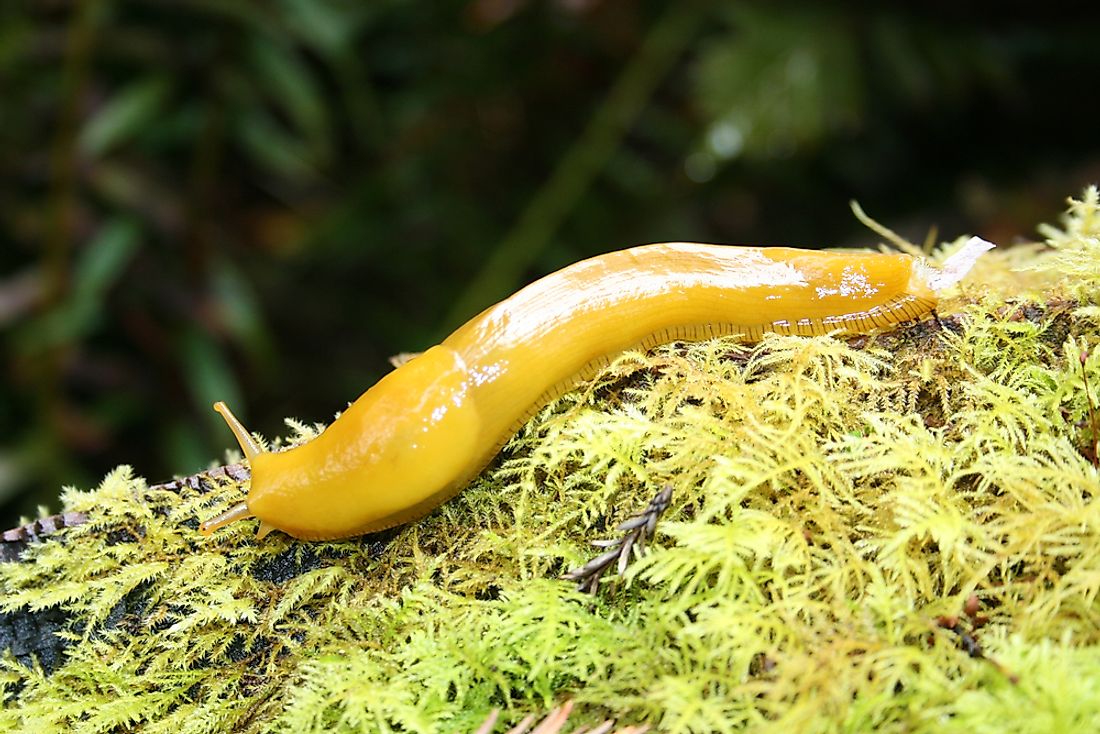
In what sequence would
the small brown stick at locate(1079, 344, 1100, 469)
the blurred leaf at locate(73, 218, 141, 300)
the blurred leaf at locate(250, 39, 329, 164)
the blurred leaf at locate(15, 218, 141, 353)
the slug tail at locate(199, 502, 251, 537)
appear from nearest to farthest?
the small brown stick at locate(1079, 344, 1100, 469), the slug tail at locate(199, 502, 251, 537), the blurred leaf at locate(15, 218, 141, 353), the blurred leaf at locate(73, 218, 141, 300), the blurred leaf at locate(250, 39, 329, 164)

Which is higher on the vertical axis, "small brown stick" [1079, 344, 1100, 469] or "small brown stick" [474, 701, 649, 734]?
"small brown stick" [474, 701, 649, 734]

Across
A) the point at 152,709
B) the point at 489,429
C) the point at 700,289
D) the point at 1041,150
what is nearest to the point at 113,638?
the point at 152,709

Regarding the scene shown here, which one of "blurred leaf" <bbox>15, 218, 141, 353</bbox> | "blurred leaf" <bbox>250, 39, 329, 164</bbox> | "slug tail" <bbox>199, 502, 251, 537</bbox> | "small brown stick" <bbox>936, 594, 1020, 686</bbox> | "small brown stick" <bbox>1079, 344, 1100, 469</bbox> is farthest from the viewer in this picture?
"blurred leaf" <bbox>250, 39, 329, 164</bbox>

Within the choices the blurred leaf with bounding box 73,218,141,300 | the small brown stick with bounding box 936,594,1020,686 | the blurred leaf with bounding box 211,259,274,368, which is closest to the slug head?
the small brown stick with bounding box 936,594,1020,686

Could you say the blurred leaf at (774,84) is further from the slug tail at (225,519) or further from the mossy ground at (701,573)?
the slug tail at (225,519)

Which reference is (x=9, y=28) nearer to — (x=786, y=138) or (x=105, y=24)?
(x=105, y=24)

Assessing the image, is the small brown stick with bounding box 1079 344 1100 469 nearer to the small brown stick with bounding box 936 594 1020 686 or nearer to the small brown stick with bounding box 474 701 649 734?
the small brown stick with bounding box 936 594 1020 686

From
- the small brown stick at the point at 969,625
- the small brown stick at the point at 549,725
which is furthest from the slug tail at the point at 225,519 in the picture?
the small brown stick at the point at 969,625
